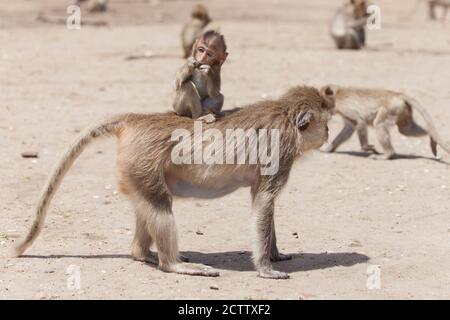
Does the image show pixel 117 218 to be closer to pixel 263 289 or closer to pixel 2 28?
pixel 263 289

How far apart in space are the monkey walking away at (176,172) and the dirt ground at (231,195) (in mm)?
236

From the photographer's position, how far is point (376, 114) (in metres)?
11.3

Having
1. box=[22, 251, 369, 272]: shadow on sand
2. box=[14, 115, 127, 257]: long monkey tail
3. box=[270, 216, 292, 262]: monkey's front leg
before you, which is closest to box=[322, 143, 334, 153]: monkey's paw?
box=[22, 251, 369, 272]: shadow on sand

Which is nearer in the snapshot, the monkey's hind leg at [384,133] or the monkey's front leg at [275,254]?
the monkey's front leg at [275,254]

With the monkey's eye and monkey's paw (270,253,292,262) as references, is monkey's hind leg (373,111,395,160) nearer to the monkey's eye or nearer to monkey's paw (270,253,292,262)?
monkey's paw (270,253,292,262)

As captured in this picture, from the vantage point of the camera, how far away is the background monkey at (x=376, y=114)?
11.2 meters

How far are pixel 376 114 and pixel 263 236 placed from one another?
4932 millimetres

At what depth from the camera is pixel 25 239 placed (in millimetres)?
6859

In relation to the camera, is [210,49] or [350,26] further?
[350,26]

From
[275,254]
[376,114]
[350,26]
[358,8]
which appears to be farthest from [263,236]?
[358,8]

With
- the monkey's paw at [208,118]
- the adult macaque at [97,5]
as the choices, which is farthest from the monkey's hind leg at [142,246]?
the adult macaque at [97,5]

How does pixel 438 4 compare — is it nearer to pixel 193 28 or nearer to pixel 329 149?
pixel 193 28

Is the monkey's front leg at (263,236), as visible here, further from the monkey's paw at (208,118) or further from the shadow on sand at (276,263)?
the monkey's paw at (208,118)

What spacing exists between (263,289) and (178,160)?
Answer: 3.61 feet
